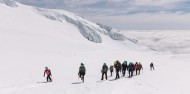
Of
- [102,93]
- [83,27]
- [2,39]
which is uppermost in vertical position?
[83,27]

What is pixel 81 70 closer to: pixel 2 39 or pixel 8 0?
pixel 2 39

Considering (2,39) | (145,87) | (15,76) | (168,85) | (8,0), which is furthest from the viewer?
(8,0)

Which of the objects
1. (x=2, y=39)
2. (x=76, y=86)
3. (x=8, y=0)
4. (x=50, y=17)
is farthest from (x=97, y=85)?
(x=50, y=17)

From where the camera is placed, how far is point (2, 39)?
72312 mm

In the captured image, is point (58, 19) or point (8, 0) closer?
point (8, 0)

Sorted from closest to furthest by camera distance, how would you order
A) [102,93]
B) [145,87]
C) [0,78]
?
[102,93] < [145,87] < [0,78]

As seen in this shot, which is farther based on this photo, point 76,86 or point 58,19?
point 58,19

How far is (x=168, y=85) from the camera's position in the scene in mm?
27328

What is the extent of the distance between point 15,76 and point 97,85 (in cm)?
1060

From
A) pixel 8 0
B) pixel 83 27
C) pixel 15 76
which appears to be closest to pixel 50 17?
pixel 83 27

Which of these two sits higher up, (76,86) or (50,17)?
(50,17)

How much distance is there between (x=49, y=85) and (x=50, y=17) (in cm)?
15828

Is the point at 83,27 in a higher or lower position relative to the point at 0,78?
higher

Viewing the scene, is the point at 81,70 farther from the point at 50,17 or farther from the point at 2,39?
the point at 50,17
